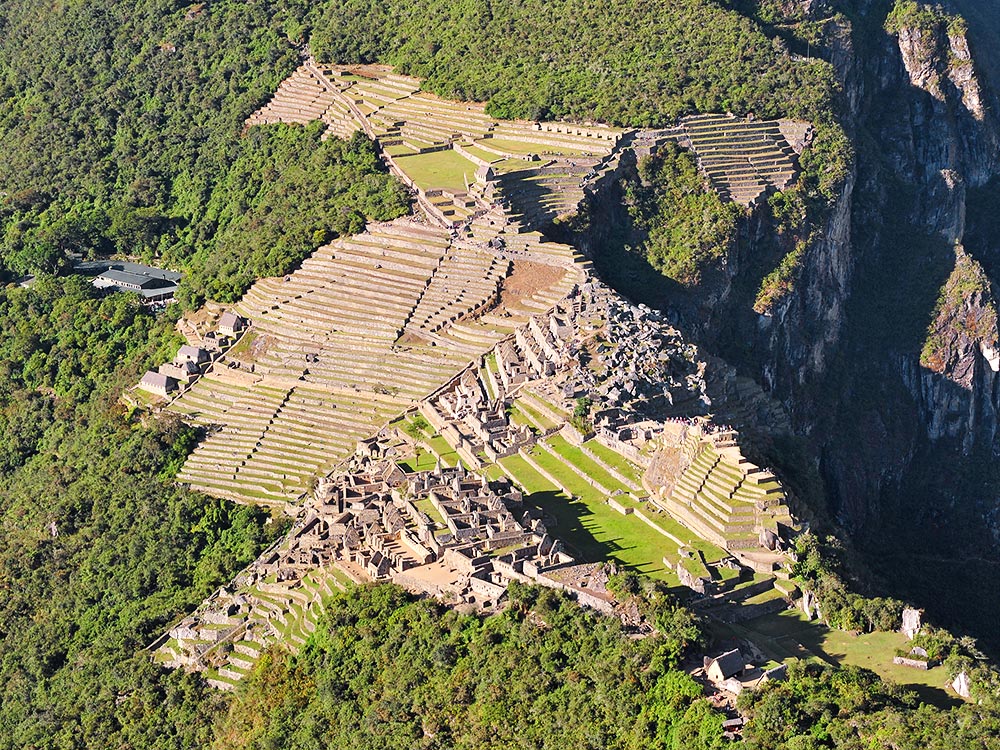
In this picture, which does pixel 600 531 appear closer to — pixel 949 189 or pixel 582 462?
pixel 582 462

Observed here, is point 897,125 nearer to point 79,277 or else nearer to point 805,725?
point 79,277

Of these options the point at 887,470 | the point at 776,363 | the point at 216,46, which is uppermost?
the point at 216,46

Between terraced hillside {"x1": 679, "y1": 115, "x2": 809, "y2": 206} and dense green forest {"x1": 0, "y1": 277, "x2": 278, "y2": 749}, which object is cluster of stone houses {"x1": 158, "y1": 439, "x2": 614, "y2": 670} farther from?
terraced hillside {"x1": 679, "y1": 115, "x2": 809, "y2": 206}

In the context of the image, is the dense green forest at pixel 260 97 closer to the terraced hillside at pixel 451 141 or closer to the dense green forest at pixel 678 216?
the dense green forest at pixel 678 216

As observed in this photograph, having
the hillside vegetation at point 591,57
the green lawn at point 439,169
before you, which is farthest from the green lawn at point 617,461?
the hillside vegetation at point 591,57

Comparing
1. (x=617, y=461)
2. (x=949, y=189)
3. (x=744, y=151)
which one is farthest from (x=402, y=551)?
(x=949, y=189)

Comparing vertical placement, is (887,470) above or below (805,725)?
below

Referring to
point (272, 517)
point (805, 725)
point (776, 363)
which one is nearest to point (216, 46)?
point (776, 363)
